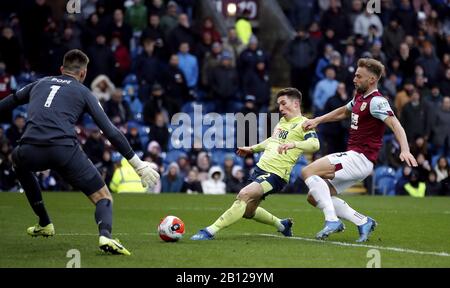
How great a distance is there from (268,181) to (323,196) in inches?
29.5

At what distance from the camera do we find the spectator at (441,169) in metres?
25.1

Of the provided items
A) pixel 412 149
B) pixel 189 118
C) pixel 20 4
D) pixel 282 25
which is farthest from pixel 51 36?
pixel 412 149

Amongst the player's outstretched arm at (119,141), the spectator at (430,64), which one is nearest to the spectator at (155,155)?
the spectator at (430,64)

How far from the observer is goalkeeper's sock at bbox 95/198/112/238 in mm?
10953

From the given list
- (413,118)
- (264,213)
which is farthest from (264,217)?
(413,118)

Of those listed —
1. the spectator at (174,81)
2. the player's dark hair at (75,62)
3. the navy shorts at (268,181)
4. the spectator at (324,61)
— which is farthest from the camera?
the spectator at (324,61)

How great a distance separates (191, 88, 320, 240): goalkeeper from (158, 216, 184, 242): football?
0.38 metres

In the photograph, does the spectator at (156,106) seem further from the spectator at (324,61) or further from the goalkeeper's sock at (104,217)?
the goalkeeper's sock at (104,217)

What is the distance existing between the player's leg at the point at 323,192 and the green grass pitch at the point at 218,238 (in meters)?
0.19

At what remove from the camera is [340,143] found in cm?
2588

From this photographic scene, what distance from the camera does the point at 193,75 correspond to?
26312mm

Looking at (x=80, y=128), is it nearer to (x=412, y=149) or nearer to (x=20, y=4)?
(x=20, y=4)

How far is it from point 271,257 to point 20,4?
1748 centimetres

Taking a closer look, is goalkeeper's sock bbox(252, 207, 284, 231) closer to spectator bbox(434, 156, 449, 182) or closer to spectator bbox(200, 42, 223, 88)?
A: spectator bbox(434, 156, 449, 182)
